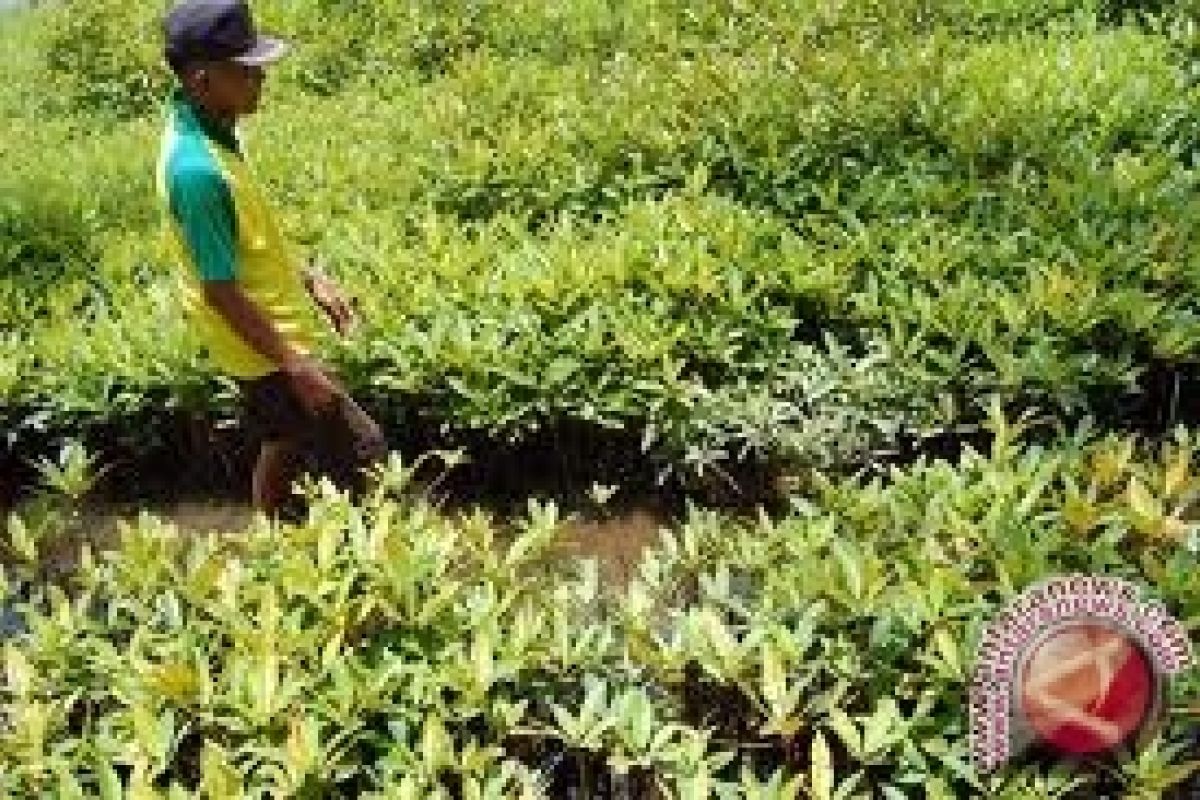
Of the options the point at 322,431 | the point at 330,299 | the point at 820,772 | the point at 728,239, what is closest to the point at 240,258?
the point at 322,431

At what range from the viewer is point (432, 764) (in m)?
3.10

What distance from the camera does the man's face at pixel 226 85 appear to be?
14.4ft

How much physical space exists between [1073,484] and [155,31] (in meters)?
9.25

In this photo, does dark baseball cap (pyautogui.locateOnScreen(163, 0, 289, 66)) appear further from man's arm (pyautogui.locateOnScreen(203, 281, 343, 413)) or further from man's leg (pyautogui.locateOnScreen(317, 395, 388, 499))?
man's leg (pyautogui.locateOnScreen(317, 395, 388, 499))

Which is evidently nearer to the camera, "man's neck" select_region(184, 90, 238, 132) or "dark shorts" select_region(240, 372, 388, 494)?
"man's neck" select_region(184, 90, 238, 132)

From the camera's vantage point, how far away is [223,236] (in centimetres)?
441

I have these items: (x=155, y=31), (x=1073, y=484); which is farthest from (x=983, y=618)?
(x=155, y=31)

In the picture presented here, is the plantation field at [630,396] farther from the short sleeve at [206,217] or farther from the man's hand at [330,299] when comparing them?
the short sleeve at [206,217]

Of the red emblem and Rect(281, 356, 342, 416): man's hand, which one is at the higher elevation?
the red emblem

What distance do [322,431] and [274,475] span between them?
0.85ft

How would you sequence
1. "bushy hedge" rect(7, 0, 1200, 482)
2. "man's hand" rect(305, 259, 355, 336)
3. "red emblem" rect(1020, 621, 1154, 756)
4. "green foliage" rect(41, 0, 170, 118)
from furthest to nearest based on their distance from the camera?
"green foliage" rect(41, 0, 170, 118)
"bushy hedge" rect(7, 0, 1200, 482)
"man's hand" rect(305, 259, 355, 336)
"red emblem" rect(1020, 621, 1154, 756)

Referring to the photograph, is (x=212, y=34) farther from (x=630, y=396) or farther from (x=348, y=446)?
(x=630, y=396)

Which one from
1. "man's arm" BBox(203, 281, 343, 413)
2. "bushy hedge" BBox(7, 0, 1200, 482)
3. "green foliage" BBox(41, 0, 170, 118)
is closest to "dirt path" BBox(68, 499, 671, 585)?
"bushy hedge" BBox(7, 0, 1200, 482)

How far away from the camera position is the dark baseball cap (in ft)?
14.1
